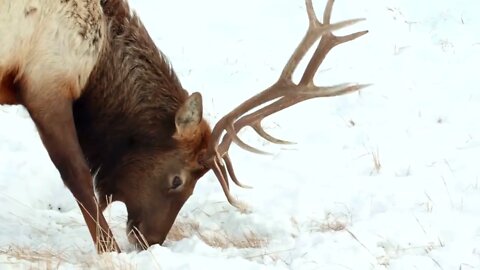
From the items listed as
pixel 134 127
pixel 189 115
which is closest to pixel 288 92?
pixel 189 115

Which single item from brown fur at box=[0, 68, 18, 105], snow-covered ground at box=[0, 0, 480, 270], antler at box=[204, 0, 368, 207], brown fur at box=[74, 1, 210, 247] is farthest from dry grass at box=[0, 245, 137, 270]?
antler at box=[204, 0, 368, 207]

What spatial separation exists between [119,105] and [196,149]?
0.59 m

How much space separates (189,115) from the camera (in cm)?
554

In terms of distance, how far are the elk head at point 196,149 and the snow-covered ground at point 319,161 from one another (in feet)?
0.85

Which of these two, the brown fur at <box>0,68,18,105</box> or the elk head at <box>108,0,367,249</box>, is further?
the elk head at <box>108,0,367,249</box>

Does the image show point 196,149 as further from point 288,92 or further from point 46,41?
point 46,41

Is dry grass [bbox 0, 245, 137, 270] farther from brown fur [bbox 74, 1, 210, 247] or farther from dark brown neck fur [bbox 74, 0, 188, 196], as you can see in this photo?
dark brown neck fur [bbox 74, 0, 188, 196]

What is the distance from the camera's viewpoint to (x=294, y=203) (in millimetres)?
6121

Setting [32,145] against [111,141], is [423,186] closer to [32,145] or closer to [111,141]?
[111,141]

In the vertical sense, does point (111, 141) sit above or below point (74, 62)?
below

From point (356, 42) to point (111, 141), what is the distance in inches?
186

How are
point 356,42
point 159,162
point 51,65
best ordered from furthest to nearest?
point 356,42, point 159,162, point 51,65

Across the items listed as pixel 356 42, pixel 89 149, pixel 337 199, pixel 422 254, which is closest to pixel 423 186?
pixel 337 199

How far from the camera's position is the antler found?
5398 mm
